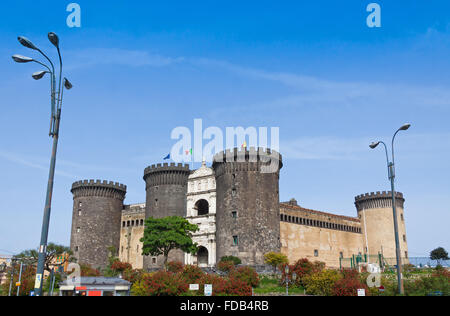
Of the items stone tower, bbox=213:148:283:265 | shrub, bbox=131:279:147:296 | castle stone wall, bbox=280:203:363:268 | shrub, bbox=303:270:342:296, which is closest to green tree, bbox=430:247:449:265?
castle stone wall, bbox=280:203:363:268

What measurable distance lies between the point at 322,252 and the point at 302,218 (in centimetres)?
674

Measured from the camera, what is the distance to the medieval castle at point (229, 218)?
54.9 m

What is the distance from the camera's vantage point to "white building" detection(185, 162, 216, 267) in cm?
5810

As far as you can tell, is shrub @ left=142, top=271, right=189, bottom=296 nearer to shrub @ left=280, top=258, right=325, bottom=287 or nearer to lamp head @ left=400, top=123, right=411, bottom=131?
shrub @ left=280, top=258, right=325, bottom=287

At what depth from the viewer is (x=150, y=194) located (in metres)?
64.4

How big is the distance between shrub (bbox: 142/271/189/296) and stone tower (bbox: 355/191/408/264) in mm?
48699

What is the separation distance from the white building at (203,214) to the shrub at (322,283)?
22485 mm

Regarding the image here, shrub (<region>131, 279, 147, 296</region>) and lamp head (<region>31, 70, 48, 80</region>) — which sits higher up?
lamp head (<region>31, 70, 48, 80</region>)

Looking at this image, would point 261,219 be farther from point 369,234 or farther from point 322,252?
point 369,234

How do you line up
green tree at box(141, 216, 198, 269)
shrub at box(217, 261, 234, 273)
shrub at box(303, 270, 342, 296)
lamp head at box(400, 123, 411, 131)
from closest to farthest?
lamp head at box(400, 123, 411, 131) → shrub at box(303, 270, 342, 296) → shrub at box(217, 261, 234, 273) → green tree at box(141, 216, 198, 269)

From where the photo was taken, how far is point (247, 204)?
54.7 metres
